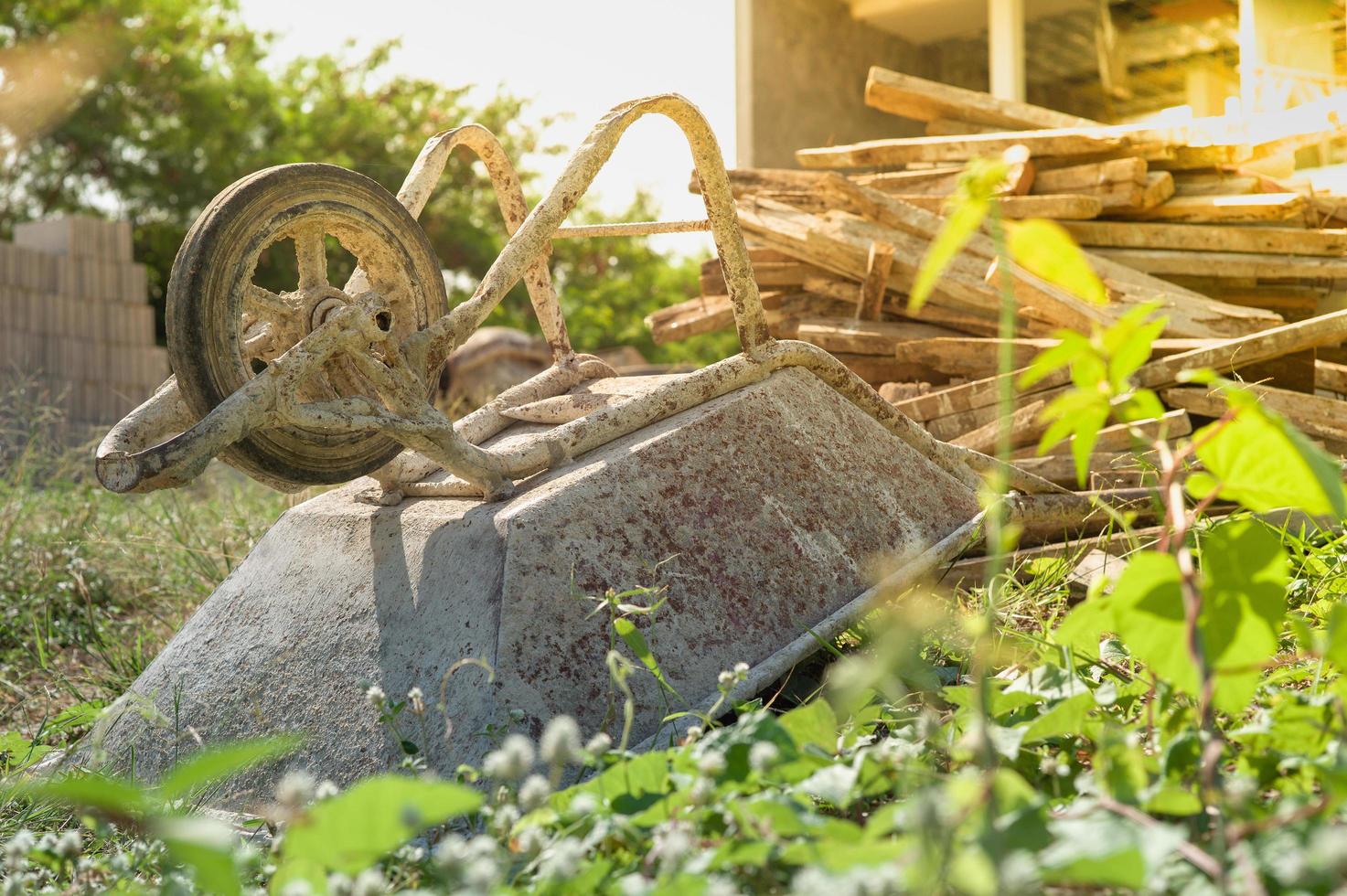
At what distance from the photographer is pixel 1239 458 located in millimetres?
1278

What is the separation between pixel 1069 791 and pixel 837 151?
5.30 m

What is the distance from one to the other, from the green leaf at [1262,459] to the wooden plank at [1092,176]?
4.32m

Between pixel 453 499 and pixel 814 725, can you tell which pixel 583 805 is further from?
pixel 453 499

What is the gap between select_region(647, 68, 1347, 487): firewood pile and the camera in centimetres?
471

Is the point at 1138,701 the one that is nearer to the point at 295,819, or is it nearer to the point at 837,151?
the point at 295,819

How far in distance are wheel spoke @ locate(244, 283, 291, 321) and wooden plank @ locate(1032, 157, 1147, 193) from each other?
4109 mm

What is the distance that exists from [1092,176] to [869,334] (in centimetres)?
122

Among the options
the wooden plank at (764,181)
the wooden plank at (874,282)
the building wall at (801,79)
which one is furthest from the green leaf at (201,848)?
the building wall at (801,79)

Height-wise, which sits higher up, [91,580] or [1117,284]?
[1117,284]

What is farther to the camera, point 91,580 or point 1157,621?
point 91,580

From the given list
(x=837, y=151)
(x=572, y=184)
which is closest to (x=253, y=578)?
(x=572, y=184)

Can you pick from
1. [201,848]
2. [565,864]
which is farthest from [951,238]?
[201,848]

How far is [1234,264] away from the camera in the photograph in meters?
5.12

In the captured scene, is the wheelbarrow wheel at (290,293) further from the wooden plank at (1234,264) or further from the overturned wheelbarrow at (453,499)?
the wooden plank at (1234,264)
